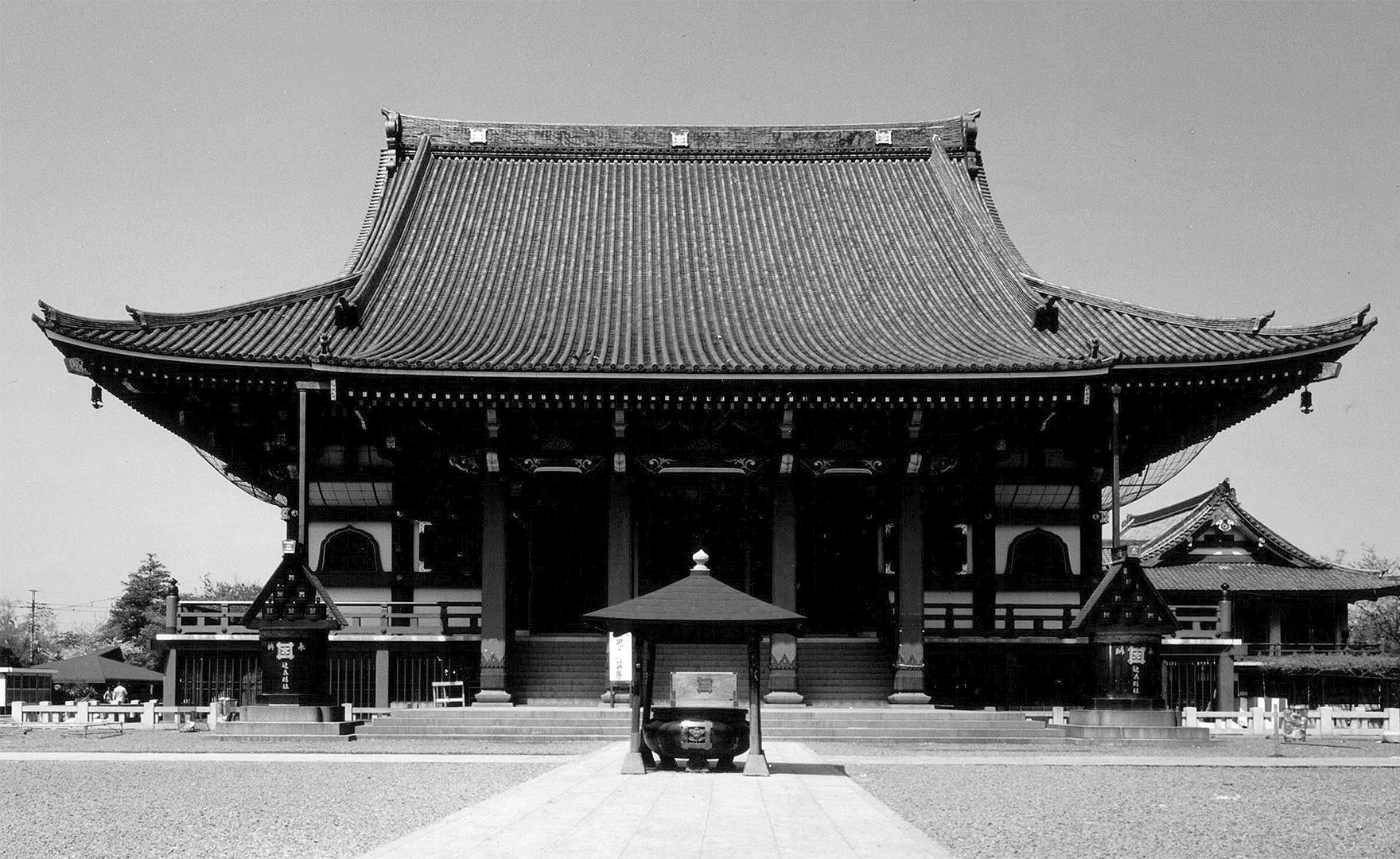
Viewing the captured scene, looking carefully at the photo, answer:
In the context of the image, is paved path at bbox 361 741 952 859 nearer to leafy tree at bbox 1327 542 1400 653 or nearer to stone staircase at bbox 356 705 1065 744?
stone staircase at bbox 356 705 1065 744

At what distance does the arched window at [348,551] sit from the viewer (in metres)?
27.1

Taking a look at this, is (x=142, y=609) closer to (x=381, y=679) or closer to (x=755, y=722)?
(x=381, y=679)

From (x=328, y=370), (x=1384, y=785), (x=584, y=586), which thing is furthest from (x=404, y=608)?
(x=1384, y=785)

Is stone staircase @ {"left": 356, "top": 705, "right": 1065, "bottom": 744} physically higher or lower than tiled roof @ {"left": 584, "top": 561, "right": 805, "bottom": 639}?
lower

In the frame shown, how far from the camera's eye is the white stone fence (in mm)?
24969

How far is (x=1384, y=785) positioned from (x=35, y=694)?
40.3 metres

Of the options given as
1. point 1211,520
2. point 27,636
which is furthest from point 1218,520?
point 27,636

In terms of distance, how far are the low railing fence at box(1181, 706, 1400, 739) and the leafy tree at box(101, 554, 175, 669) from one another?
160 feet

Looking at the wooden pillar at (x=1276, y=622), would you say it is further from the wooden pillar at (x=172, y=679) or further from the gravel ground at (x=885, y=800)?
the wooden pillar at (x=172, y=679)

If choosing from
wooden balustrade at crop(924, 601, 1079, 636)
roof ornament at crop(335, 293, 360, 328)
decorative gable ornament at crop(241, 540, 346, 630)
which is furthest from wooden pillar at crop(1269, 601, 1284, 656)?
decorative gable ornament at crop(241, 540, 346, 630)

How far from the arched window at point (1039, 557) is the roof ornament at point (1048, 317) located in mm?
3929

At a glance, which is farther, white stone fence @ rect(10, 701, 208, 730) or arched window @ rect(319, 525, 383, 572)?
arched window @ rect(319, 525, 383, 572)

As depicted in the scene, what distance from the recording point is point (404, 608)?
2681 cm

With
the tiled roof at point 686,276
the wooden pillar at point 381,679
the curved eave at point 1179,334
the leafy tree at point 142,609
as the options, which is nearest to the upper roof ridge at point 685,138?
the tiled roof at point 686,276
